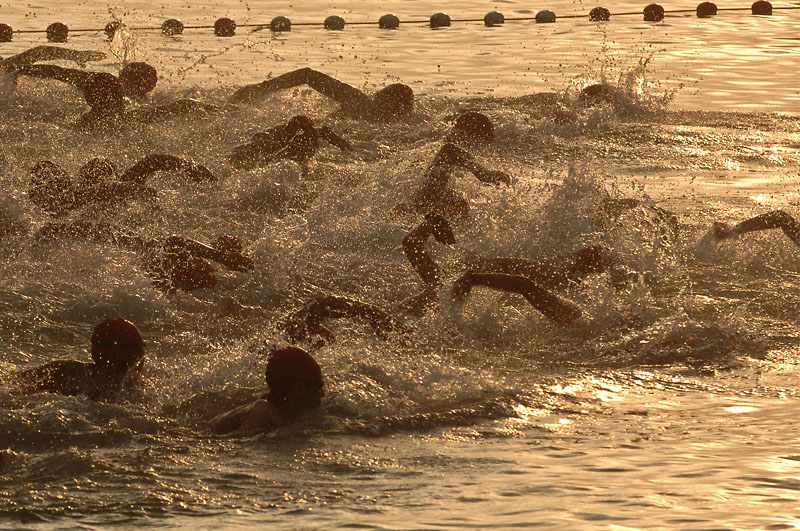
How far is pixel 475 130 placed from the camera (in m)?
10.5

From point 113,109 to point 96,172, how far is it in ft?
9.41

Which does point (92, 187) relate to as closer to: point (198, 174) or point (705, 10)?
point (198, 174)

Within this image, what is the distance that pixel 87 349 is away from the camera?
19.0ft

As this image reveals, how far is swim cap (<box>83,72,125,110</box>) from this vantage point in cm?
1038

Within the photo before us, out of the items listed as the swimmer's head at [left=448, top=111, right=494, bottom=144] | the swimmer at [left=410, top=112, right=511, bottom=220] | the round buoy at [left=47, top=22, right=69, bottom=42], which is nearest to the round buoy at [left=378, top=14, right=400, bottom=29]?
the round buoy at [left=47, top=22, right=69, bottom=42]

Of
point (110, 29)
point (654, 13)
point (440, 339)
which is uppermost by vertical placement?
point (110, 29)

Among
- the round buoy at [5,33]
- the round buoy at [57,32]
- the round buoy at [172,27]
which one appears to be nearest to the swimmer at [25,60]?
the round buoy at [5,33]

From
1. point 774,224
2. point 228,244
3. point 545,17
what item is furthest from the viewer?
point 545,17

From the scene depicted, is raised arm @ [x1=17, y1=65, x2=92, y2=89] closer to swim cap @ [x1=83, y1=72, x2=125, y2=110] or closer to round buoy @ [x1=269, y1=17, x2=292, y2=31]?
swim cap @ [x1=83, y1=72, x2=125, y2=110]

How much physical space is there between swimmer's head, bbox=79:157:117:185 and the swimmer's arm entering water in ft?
7.24

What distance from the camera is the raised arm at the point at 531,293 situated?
590 cm

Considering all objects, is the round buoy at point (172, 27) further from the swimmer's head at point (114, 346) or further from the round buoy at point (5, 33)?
the swimmer's head at point (114, 346)

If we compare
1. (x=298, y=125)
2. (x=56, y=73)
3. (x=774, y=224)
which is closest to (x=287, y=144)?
(x=298, y=125)

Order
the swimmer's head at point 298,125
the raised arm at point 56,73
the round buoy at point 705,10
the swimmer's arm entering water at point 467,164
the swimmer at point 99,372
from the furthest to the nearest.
A: the round buoy at point 705,10
the raised arm at point 56,73
the swimmer's head at point 298,125
the swimmer's arm entering water at point 467,164
the swimmer at point 99,372
